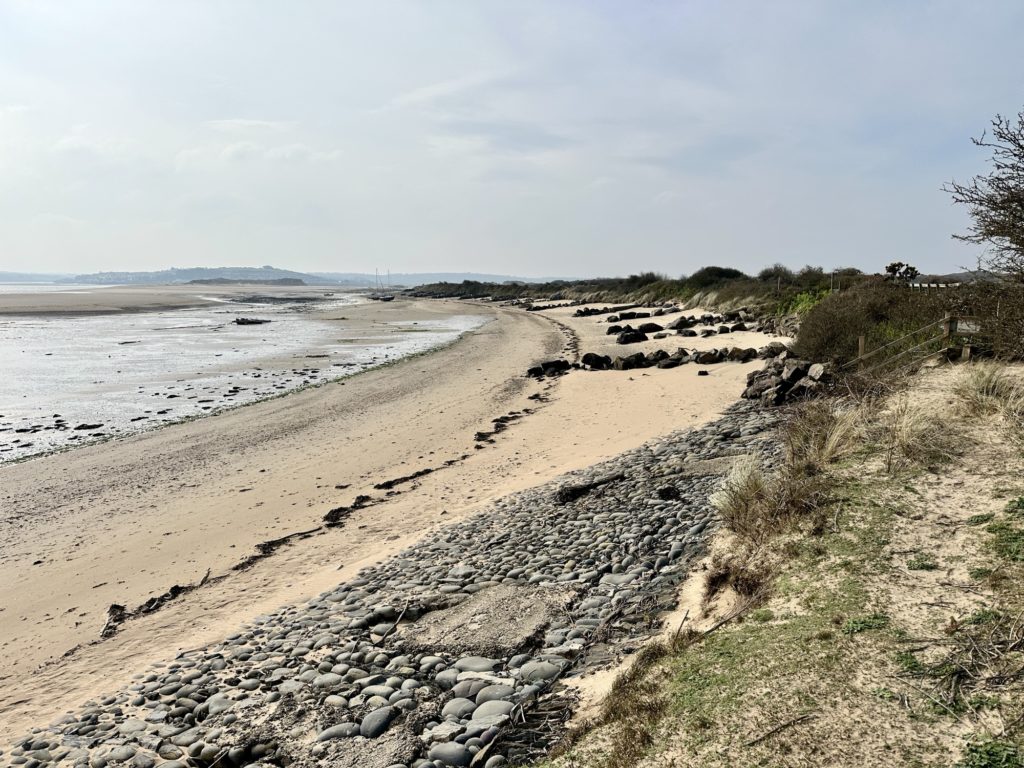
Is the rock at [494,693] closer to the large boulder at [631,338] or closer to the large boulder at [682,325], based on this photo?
the large boulder at [631,338]

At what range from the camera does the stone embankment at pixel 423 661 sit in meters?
4.55

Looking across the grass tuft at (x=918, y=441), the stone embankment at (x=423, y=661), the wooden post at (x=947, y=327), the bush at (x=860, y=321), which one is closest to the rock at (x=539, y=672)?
the stone embankment at (x=423, y=661)

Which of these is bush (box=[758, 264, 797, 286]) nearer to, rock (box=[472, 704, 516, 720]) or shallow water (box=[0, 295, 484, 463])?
shallow water (box=[0, 295, 484, 463])

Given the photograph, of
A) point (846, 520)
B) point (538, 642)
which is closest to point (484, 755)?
point (538, 642)

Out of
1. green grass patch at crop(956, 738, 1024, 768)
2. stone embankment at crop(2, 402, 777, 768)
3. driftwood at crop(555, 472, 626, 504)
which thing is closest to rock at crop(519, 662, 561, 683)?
stone embankment at crop(2, 402, 777, 768)

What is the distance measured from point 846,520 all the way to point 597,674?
107 inches

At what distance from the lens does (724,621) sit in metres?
4.76

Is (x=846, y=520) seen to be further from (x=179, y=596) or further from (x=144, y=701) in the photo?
(x=179, y=596)

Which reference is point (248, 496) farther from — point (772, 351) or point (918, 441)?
point (772, 351)

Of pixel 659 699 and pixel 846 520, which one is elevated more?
pixel 846 520

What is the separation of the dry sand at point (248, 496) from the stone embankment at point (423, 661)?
815 mm

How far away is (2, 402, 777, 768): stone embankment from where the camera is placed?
14.9 feet

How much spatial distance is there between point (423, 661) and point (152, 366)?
1046 inches

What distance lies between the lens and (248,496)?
11.4m
